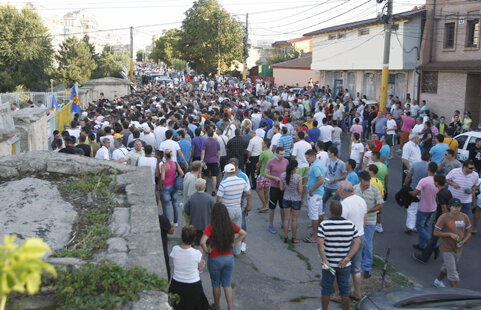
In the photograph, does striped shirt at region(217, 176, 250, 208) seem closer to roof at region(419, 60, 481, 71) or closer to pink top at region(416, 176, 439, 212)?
pink top at region(416, 176, 439, 212)

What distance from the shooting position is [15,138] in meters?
10.8

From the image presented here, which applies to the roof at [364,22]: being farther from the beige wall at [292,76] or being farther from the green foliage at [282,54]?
the green foliage at [282,54]

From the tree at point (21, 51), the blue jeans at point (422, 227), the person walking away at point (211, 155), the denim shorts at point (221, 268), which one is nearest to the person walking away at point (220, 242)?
the denim shorts at point (221, 268)

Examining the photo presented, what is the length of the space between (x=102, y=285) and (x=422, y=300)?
3.26 metres

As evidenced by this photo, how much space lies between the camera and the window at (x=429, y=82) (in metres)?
24.0

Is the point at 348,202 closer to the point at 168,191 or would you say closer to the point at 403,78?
the point at 168,191

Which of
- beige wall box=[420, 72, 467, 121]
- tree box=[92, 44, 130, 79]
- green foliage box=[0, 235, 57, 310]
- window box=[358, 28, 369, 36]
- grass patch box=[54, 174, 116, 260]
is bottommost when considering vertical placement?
grass patch box=[54, 174, 116, 260]

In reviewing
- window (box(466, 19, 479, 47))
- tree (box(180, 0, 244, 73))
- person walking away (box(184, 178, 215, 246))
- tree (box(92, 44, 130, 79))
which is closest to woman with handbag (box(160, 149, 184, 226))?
person walking away (box(184, 178, 215, 246))

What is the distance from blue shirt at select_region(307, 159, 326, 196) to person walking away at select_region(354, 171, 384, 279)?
1135 millimetres

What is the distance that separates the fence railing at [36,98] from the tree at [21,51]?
15297mm

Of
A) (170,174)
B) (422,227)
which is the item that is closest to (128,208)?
(170,174)

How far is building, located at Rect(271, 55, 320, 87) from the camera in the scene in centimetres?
4550

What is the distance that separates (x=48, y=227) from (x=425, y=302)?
425cm

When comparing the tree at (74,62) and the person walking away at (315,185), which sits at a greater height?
the tree at (74,62)
